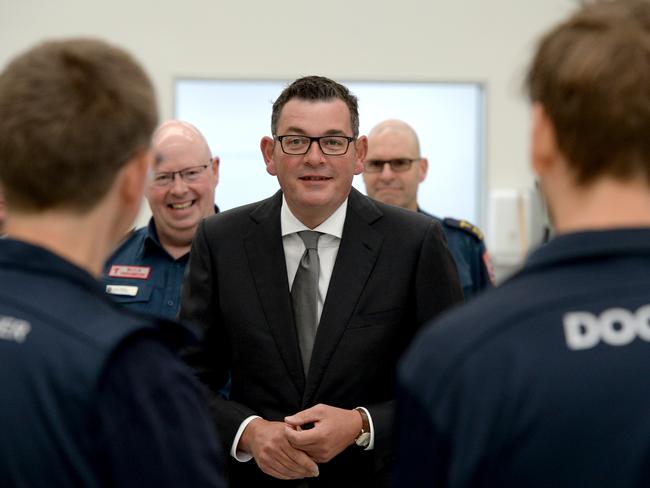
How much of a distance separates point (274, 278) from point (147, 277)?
0.71m

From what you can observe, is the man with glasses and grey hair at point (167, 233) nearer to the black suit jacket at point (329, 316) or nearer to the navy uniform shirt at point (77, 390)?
the black suit jacket at point (329, 316)

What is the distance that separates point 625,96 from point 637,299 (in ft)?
0.75

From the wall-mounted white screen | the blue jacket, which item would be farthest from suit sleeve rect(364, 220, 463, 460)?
the wall-mounted white screen

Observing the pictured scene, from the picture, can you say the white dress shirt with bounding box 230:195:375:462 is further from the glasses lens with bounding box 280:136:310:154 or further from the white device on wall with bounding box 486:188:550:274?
the white device on wall with bounding box 486:188:550:274

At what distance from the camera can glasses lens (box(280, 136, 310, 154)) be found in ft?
7.45

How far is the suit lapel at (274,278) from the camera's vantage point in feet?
6.95

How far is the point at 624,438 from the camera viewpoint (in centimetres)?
93

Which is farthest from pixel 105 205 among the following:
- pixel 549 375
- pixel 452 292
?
pixel 452 292

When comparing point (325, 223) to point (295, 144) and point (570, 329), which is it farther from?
point (570, 329)

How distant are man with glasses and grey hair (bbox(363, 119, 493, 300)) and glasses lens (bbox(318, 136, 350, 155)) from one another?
1.30 metres

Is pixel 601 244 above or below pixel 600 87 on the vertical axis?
below

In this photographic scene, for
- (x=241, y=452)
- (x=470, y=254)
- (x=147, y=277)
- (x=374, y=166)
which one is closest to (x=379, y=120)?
(x=374, y=166)

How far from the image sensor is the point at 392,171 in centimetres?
375

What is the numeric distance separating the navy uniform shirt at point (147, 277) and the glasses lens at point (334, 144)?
2.49 feet
